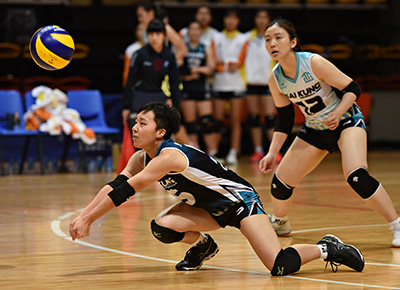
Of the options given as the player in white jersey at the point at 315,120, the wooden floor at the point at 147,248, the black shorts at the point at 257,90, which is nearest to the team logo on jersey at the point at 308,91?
the player in white jersey at the point at 315,120

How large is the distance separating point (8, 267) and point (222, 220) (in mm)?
1196

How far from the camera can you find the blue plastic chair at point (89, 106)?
10.5 meters

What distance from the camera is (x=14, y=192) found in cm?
771

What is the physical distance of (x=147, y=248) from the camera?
4473 mm

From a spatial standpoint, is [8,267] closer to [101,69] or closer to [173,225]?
[173,225]

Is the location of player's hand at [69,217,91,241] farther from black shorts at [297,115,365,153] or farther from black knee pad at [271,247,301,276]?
black shorts at [297,115,365,153]

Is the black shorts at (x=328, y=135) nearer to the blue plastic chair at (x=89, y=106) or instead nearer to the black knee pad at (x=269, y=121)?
the blue plastic chair at (x=89, y=106)

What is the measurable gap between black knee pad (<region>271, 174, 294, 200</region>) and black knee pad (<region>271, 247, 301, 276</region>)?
1.30 metres

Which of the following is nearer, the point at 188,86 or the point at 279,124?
the point at 279,124

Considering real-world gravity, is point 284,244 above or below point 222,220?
below

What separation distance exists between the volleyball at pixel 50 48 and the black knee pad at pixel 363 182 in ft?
6.78

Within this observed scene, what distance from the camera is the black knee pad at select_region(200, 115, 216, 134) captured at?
1086 cm

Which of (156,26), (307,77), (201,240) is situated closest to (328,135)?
(307,77)

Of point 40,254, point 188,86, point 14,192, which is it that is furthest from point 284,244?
point 188,86
